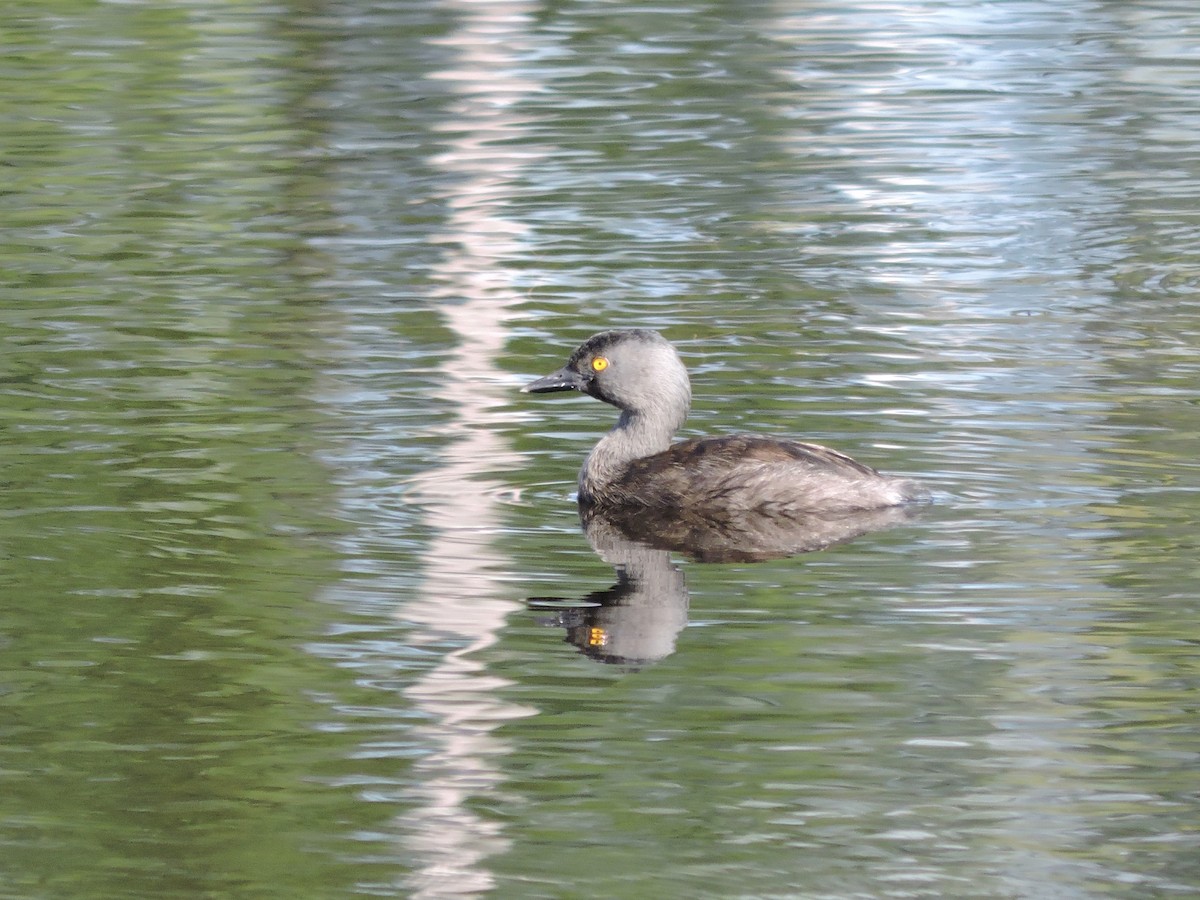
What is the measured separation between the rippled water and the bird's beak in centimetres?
29

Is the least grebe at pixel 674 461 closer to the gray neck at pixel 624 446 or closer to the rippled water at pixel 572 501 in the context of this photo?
the gray neck at pixel 624 446

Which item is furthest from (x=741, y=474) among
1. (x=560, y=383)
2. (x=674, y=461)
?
(x=560, y=383)

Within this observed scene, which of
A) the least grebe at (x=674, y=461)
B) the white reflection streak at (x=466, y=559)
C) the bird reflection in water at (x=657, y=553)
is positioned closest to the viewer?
the white reflection streak at (x=466, y=559)

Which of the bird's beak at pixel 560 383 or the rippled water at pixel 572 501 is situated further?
the bird's beak at pixel 560 383

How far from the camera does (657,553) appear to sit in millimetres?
9508

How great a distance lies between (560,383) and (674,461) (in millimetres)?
840

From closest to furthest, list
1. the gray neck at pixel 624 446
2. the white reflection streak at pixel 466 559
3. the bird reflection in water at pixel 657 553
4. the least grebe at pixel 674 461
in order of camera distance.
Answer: the white reflection streak at pixel 466 559 < the bird reflection in water at pixel 657 553 < the least grebe at pixel 674 461 < the gray neck at pixel 624 446

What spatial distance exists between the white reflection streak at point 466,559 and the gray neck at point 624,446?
1.32 feet

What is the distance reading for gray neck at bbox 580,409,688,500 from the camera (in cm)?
1016

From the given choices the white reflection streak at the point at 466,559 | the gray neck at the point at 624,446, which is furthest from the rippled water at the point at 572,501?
the gray neck at the point at 624,446

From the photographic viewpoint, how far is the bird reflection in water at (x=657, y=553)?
823cm

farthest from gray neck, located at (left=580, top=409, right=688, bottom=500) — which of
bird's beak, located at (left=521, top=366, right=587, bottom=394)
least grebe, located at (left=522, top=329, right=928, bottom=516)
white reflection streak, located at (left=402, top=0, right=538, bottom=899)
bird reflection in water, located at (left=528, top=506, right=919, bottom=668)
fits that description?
white reflection streak, located at (left=402, top=0, right=538, bottom=899)

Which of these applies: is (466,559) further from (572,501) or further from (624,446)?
(624,446)

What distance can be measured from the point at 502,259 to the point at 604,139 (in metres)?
4.28
